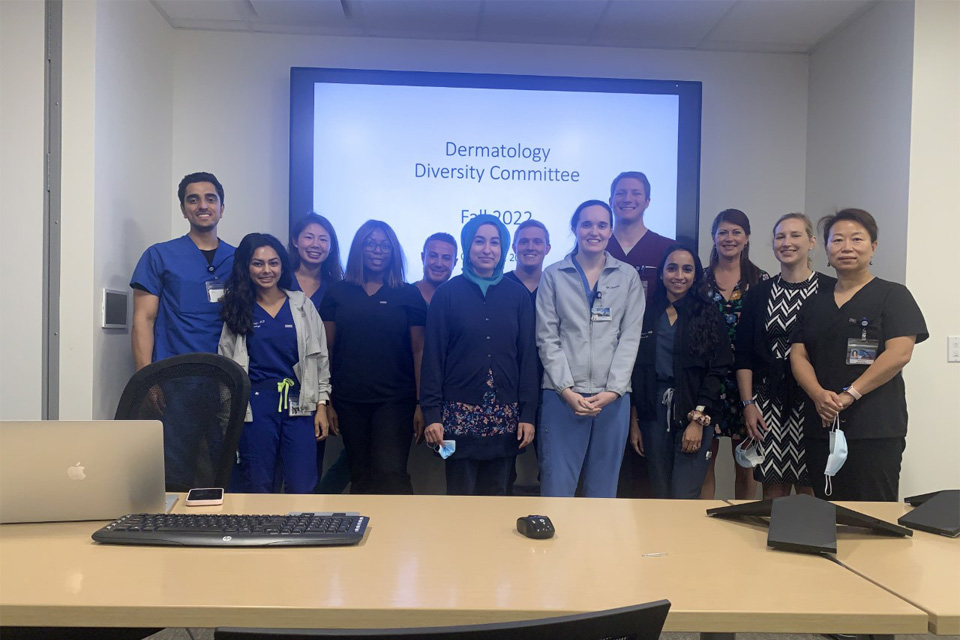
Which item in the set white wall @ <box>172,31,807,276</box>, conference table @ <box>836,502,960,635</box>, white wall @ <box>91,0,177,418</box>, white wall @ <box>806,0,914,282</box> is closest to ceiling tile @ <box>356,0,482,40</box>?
white wall @ <box>172,31,807,276</box>

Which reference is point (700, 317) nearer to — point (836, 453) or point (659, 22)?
point (836, 453)

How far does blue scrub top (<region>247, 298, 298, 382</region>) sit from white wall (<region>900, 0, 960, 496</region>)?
2833mm

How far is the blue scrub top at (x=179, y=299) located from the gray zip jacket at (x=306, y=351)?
0.16m

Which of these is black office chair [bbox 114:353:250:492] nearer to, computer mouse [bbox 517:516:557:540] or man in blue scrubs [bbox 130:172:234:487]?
computer mouse [bbox 517:516:557:540]

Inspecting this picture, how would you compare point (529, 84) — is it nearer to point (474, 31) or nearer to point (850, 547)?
point (474, 31)

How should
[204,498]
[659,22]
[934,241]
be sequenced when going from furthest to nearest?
[659,22] → [934,241] → [204,498]

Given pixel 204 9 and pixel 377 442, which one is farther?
pixel 204 9

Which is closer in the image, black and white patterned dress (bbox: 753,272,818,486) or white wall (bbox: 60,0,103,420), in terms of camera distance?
black and white patterned dress (bbox: 753,272,818,486)

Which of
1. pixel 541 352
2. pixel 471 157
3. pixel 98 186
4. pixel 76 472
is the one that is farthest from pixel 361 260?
pixel 76 472

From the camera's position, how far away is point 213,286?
328 cm

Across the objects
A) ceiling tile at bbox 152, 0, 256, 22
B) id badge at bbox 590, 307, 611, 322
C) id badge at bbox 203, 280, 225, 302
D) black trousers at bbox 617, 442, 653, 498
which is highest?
ceiling tile at bbox 152, 0, 256, 22

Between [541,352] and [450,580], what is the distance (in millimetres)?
2051

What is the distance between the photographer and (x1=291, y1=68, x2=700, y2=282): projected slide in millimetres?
4090

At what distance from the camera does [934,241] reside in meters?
3.43
